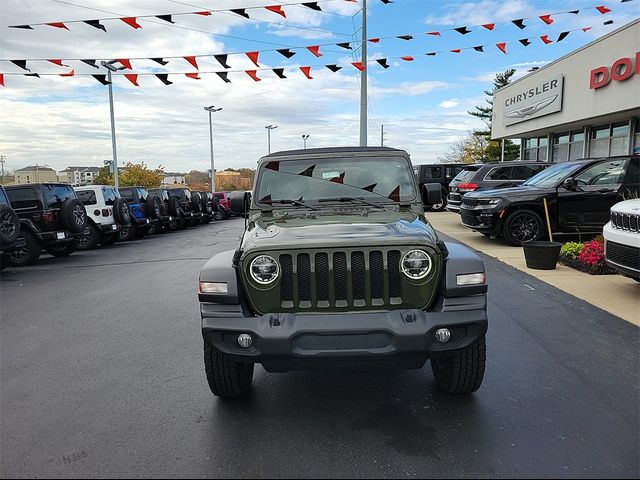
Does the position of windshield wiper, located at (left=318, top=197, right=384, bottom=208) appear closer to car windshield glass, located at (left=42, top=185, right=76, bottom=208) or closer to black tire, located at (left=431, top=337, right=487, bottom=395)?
black tire, located at (left=431, top=337, right=487, bottom=395)

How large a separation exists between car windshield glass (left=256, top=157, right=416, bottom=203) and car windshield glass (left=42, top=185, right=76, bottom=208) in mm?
8626

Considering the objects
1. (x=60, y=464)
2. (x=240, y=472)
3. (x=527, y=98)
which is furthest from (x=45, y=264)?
(x=527, y=98)

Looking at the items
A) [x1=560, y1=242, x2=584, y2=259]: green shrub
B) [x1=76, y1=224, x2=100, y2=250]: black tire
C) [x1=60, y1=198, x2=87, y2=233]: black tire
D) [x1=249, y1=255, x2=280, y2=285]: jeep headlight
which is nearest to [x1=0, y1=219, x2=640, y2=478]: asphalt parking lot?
[x1=249, y1=255, x2=280, y2=285]: jeep headlight

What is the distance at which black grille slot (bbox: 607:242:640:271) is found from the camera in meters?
5.35

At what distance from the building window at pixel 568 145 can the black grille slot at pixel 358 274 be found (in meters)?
21.0

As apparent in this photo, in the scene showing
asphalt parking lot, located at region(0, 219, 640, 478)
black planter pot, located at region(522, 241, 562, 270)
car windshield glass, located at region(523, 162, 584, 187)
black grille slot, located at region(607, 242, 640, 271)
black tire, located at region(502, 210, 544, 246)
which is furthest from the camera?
black tire, located at region(502, 210, 544, 246)

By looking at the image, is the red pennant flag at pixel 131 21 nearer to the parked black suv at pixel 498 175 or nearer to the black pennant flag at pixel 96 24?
the black pennant flag at pixel 96 24

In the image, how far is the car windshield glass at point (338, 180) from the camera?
165 inches

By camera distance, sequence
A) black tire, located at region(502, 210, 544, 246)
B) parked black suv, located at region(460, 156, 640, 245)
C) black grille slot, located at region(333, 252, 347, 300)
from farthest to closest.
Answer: black tire, located at region(502, 210, 544, 246), parked black suv, located at region(460, 156, 640, 245), black grille slot, located at region(333, 252, 347, 300)

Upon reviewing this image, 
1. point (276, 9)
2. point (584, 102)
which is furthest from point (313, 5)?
point (584, 102)

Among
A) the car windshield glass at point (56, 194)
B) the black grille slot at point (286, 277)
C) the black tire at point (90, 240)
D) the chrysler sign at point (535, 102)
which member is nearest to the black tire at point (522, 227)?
the black grille slot at point (286, 277)

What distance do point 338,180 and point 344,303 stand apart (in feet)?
5.28

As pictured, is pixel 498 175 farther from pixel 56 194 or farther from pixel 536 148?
pixel 536 148

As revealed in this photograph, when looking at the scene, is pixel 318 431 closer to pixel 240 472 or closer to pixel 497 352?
pixel 240 472
